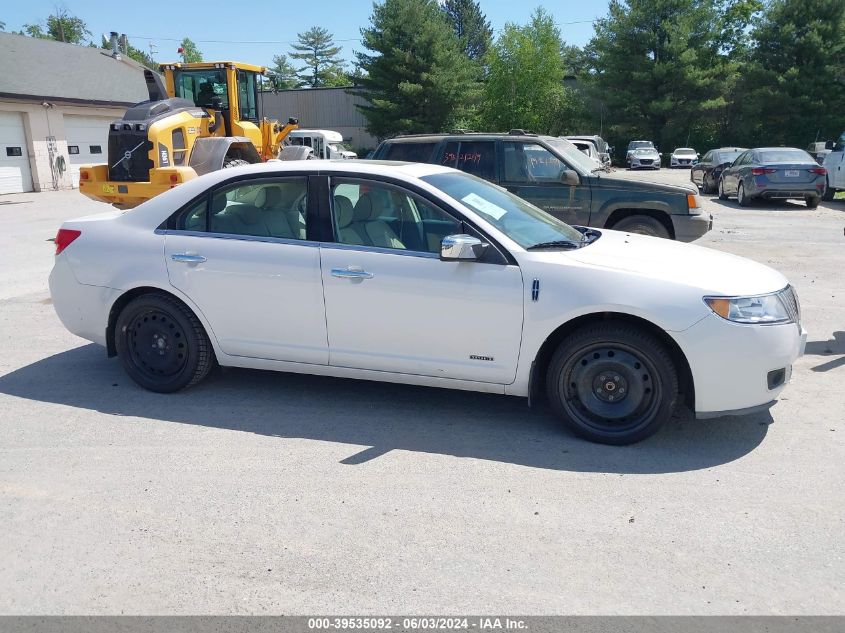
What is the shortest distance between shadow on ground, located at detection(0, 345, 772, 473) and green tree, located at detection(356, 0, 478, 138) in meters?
42.0

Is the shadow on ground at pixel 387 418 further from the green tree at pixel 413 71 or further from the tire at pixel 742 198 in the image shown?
the green tree at pixel 413 71

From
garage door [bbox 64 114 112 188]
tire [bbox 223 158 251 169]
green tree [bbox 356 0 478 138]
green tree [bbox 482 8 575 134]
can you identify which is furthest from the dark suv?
green tree [bbox 482 8 575 134]

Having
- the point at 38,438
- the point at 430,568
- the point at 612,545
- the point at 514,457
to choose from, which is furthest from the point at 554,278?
the point at 38,438

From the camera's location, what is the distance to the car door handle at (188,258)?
5.16 metres

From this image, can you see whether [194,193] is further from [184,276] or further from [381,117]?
[381,117]

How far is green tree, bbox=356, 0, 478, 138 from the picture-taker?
45719mm

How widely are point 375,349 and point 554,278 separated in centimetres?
125

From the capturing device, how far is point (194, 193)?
5328mm

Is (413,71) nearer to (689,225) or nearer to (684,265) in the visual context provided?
(689,225)

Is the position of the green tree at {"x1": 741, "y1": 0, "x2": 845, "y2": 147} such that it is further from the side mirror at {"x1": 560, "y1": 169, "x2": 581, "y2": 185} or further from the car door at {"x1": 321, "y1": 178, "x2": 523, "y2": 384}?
the car door at {"x1": 321, "y1": 178, "x2": 523, "y2": 384}

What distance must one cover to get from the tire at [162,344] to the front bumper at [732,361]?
3.24 meters

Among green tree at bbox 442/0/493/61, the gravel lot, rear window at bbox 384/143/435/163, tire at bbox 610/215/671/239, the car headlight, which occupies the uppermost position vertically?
green tree at bbox 442/0/493/61

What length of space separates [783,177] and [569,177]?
11041mm

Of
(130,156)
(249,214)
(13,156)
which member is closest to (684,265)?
(249,214)
